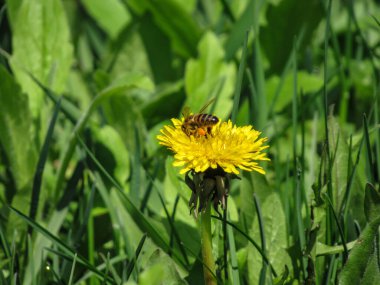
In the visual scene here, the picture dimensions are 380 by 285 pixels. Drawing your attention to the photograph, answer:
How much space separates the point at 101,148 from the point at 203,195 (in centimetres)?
110

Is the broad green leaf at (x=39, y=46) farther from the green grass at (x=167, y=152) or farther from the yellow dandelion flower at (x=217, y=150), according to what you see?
the yellow dandelion flower at (x=217, y=150)

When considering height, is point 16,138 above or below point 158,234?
above

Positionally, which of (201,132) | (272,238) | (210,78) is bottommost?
(272,238)

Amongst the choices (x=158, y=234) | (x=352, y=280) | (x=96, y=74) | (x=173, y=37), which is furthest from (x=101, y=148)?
(x=352, y=280)

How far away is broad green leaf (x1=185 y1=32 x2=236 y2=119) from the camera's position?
2.42m

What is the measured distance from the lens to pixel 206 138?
4.43ft

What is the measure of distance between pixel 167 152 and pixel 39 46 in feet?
1.94

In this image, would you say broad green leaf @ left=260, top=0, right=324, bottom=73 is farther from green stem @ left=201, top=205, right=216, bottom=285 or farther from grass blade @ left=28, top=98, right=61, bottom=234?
green stem @ left=201, top=205, right=216, bottom=285

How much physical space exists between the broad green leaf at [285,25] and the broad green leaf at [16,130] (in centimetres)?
119

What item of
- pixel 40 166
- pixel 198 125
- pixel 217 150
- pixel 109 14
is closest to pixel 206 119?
pixel 198 125

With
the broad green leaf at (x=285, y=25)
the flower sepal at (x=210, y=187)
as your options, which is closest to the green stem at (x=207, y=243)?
the flower sepal at (x=210, y=187)

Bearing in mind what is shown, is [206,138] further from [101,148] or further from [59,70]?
[59,70]

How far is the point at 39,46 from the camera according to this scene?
7.93 ft

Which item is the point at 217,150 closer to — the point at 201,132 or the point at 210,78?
the point at 201,132
